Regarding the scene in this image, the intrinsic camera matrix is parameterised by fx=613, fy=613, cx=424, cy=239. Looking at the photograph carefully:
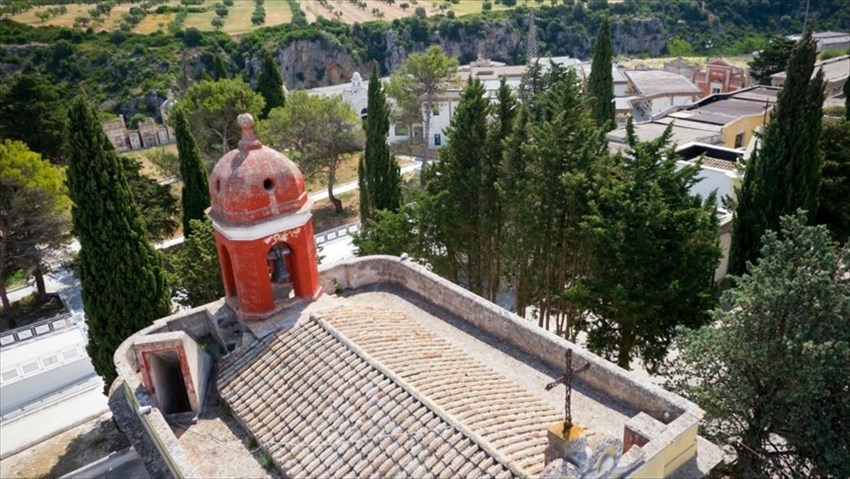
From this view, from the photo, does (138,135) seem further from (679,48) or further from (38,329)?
(679,48)

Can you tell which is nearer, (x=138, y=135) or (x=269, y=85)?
(x=269, y=85)

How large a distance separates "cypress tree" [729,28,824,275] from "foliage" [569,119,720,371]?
4.62 meters

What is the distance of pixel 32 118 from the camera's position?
1578 inches

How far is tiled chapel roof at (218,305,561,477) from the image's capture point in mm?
8875

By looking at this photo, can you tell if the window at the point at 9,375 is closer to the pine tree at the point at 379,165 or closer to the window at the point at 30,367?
the window at the point at 30,367

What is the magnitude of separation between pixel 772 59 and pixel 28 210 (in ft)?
204

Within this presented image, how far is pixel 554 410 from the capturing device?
1045 cm

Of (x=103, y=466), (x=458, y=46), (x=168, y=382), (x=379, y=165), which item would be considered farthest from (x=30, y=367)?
(x=458, y=46)

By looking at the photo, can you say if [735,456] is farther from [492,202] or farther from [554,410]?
A: [492,202]

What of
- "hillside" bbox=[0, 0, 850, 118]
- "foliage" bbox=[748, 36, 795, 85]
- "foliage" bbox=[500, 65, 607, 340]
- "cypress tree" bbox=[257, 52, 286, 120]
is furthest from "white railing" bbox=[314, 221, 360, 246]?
"foliage" bbox=[748, 36, 795, 85]

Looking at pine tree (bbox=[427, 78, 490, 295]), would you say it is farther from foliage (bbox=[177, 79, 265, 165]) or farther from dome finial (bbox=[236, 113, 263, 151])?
foliage (bbox=[177, 79, 265, 165])

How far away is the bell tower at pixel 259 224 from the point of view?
39.7 feet

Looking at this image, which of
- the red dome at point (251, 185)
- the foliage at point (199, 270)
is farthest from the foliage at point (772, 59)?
the red dome at point (251, 185)

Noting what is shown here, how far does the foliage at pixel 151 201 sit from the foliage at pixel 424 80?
2097cm
